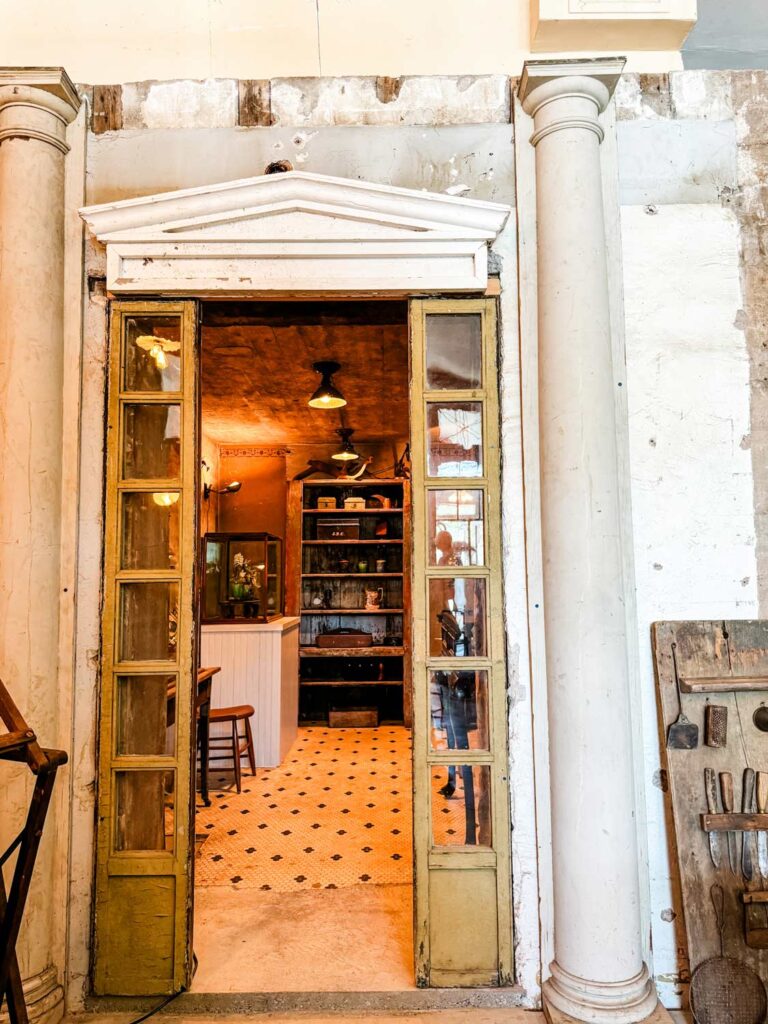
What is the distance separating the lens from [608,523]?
242cm

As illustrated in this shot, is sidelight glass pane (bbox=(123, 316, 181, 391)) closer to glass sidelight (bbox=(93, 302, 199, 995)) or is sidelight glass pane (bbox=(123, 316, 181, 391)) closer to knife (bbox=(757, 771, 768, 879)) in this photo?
glass sidelight (bbox=(93, 302, 199, 995))

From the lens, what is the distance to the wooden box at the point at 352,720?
707 cm

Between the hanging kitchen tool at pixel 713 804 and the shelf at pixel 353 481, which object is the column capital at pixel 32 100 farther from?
the shelf at pixel 353 481

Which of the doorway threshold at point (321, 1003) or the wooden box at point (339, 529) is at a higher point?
the wooden box at point (339, 529)

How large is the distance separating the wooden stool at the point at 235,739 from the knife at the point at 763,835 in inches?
134

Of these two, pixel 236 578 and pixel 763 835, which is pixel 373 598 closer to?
pixel 236 578

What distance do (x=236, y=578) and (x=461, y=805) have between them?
387 centimetres

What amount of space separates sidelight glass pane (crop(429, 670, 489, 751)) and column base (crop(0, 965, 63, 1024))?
1526 millimetres

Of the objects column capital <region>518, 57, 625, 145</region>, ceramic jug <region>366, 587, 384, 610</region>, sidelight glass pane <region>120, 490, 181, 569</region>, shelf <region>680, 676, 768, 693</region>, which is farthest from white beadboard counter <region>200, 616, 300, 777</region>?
column capital <region>518, 57, 625, 145</region>

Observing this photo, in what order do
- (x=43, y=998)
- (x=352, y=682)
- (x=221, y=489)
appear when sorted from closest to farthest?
(x=43, y=998), (x=352, y=682), (x=221, y=489)

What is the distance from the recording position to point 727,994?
2.30m

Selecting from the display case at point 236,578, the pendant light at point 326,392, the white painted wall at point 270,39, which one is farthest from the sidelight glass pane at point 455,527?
the display case at point 236,578

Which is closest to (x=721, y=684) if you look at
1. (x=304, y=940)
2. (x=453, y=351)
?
(x=453, y=351)

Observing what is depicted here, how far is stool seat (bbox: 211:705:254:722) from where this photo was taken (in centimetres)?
493
